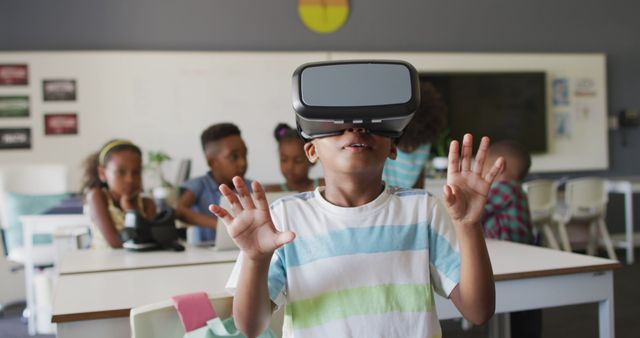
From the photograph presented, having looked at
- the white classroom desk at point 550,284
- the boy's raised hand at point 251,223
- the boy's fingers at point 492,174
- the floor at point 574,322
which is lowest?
the floor at point 574,322

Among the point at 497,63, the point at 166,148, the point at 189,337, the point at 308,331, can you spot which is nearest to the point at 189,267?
the point at 189,337

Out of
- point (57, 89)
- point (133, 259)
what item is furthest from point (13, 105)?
point (133, 259)

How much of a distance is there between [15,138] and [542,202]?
14.5 feet

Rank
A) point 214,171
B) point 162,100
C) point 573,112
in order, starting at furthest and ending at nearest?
point 573,112 < point 162,100 < point 214,171

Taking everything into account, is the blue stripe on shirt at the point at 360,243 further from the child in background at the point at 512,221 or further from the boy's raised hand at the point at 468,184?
the child in background at the point at 512,221

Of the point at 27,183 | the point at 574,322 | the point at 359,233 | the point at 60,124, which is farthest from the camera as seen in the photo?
the point at 60,124

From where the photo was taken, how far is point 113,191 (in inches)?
113

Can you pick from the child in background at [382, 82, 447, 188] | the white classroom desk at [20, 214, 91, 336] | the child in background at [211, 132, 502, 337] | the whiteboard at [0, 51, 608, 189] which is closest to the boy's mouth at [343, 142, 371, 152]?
the child in background at [211, 132, 502, 337]

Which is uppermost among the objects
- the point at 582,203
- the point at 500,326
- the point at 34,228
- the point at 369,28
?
the point at 369,28

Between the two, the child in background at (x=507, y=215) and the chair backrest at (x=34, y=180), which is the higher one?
the chair backrest at (x=34, y=180)

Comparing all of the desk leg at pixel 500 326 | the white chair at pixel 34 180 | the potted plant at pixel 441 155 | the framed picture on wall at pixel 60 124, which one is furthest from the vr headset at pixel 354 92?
the framed picture on wall at pixel 60 124

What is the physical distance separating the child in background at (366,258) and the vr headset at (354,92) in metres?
0.08

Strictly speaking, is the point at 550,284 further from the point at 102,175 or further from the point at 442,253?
the point at 102,175

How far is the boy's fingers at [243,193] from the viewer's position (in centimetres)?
99
